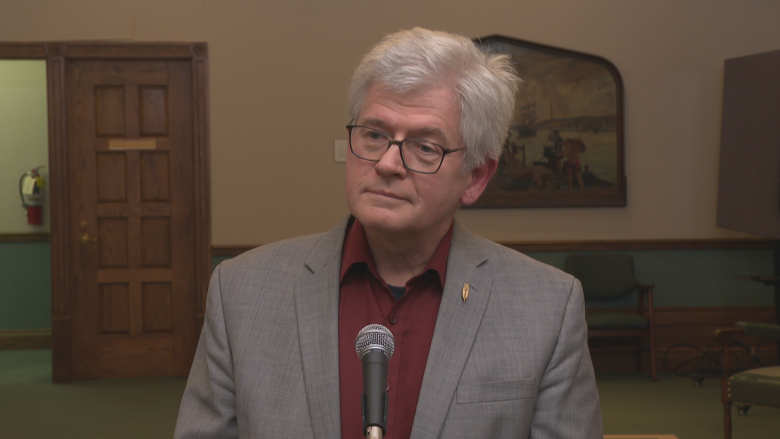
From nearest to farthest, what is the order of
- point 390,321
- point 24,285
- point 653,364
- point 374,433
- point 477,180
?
point 374,433 < point 390,321 < point 477,180 < point 653,364 < point 24,285

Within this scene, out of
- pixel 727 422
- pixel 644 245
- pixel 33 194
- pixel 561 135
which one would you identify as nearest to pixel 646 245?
pixel 644 245

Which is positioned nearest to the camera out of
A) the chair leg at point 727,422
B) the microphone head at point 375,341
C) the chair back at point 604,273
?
the microphone head at point 375,341

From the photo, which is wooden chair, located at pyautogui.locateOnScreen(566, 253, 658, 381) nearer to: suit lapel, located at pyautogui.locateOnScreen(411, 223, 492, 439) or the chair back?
the chair back

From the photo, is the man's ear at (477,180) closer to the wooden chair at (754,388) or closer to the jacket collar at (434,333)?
the jacket collar at (434,333)

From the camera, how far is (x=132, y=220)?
616cm

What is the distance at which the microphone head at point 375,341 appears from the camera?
1.06m

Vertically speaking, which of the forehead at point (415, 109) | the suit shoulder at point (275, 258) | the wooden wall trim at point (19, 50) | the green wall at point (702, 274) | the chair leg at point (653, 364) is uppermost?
the wooden wall trim at point (19, 50)

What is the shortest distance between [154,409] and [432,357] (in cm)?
424

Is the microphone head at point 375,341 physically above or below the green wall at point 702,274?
above

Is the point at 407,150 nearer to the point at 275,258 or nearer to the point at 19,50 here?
the point at 275,258

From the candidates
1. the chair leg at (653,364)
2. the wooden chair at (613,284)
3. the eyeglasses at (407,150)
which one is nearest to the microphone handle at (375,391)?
the eyeglasses at (407,150)

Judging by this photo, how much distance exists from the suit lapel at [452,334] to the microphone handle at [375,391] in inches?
19.0

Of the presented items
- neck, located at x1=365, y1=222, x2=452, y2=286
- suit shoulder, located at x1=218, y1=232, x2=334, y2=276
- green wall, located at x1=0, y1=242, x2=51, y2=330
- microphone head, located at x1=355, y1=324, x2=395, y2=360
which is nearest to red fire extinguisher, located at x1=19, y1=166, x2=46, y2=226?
green wall, located at x1=0, y1=242, x2=51, y2=330

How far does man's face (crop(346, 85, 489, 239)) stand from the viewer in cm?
155
